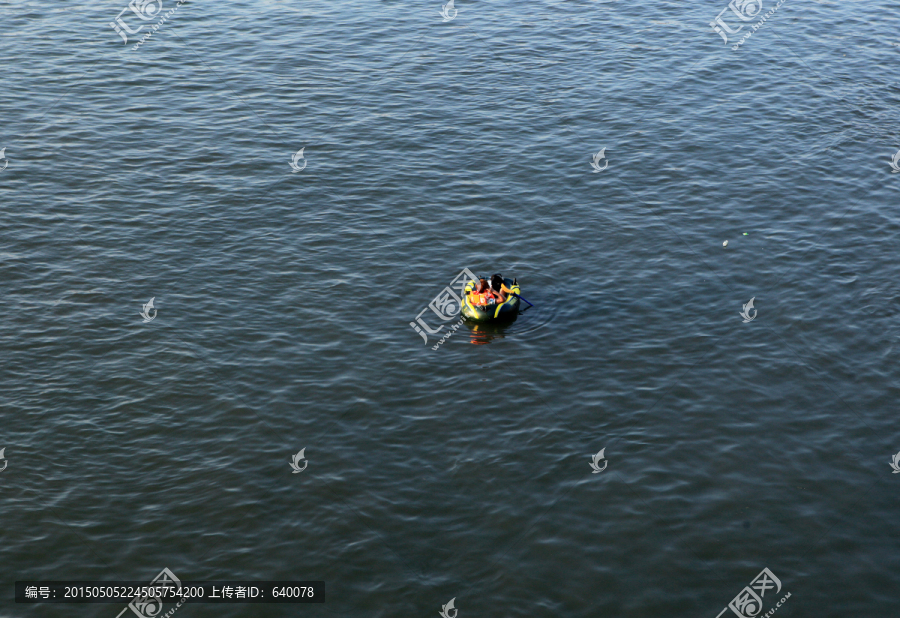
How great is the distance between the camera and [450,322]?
34656 millimetres

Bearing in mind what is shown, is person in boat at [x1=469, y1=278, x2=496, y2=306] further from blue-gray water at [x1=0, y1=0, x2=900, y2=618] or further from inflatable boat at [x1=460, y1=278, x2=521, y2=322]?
blue-gray water at [x1=0, y1=0, x2=900, y2=618]

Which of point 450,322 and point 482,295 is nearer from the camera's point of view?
point 482,295

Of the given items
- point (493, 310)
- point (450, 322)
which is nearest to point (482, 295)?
point (493, 310)

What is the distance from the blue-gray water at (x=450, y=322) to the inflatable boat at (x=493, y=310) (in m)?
0.87

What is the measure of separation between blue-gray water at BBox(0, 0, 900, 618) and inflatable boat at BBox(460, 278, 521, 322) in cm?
87

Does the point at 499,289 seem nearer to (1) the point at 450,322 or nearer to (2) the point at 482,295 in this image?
(2) the point at 482,295

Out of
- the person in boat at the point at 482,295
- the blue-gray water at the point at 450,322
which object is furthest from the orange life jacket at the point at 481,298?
the blue-gray water at the point at 450,322

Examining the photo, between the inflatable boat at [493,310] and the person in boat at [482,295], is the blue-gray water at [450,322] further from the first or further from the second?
the person in boat at [482,295]

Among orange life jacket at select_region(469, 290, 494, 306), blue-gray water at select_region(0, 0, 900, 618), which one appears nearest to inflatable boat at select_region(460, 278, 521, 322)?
orange life jacket at select_region(469, 290, 494, 306)

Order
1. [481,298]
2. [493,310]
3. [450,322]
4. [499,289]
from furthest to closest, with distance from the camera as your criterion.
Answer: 1. [450,322]
2. [499,289]
3. [493,310]
4. [481,298]

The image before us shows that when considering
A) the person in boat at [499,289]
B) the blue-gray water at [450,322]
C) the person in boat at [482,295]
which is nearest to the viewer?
the blue-gray water at [450,322]

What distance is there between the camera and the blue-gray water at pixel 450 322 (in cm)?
2467

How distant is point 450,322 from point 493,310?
77.6 inches

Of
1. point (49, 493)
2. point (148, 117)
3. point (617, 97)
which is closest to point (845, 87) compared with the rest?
point (617, 97)
